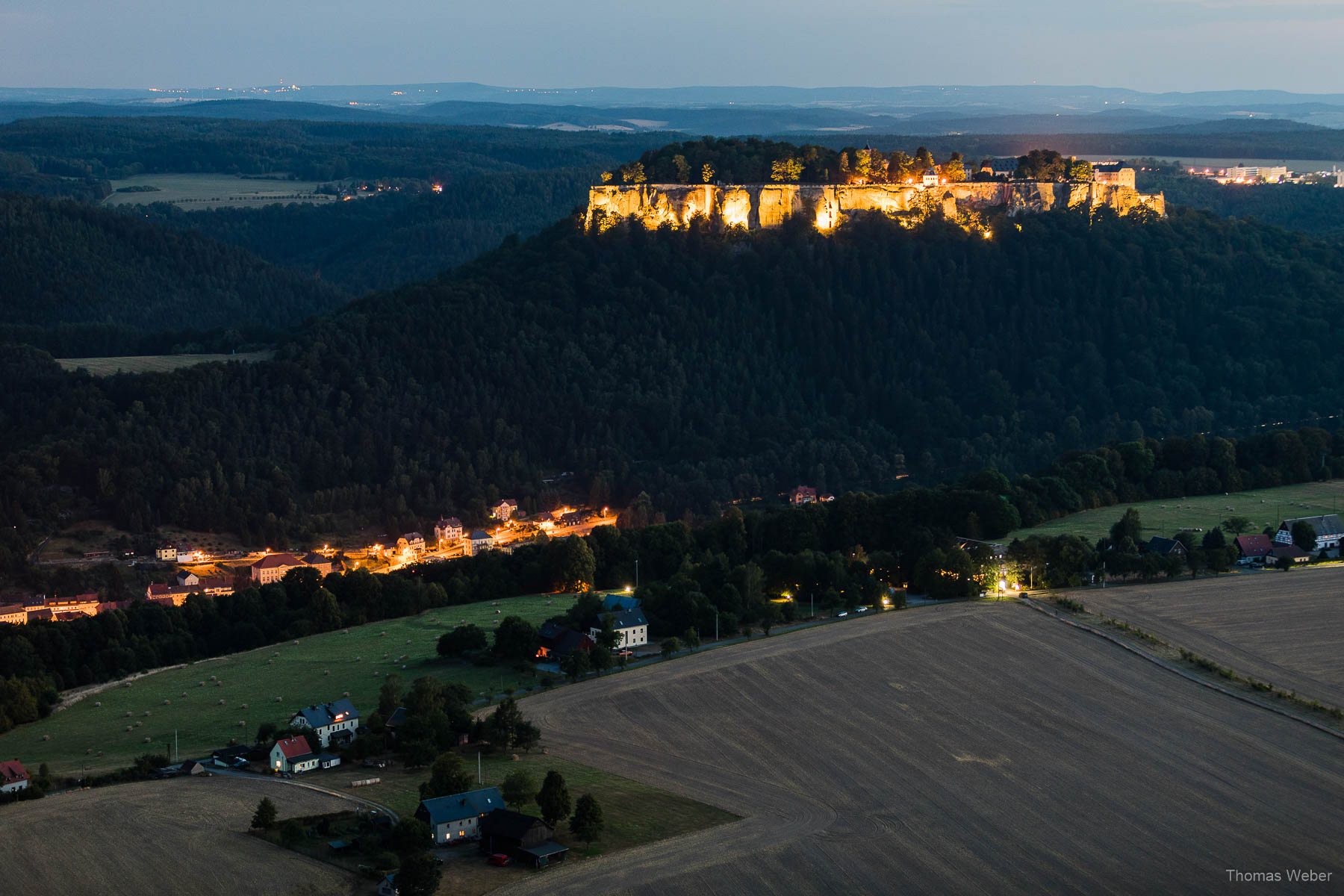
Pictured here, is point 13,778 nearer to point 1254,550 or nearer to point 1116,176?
point 1254,550

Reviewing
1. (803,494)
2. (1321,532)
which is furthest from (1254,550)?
(803,494)

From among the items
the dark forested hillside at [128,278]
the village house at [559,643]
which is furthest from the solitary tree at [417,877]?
the dark forested hillside at [128,278]

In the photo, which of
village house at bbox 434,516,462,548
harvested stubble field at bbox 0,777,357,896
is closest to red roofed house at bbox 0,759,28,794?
harvested stubble field at bbox 0,777,357,896

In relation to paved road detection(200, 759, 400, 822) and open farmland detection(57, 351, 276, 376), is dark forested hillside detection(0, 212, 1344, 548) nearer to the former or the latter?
open farmland detection(57, 351, 276, 376)

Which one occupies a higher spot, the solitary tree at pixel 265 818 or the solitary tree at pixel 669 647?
the solitary tree at pixel 265 818

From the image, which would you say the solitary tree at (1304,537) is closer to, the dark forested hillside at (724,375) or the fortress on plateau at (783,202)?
the dark forested hillside at (724,375)

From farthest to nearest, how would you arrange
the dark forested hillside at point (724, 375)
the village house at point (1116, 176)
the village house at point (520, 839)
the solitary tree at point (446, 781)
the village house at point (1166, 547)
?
1. the village house at point (1116, 176)
2. the dark forested hillside at point (724, 375)
3. the village house at point (1166, 547)
4. the solitary tree at point (446, 781)
5. the village house at point (520, 839)
